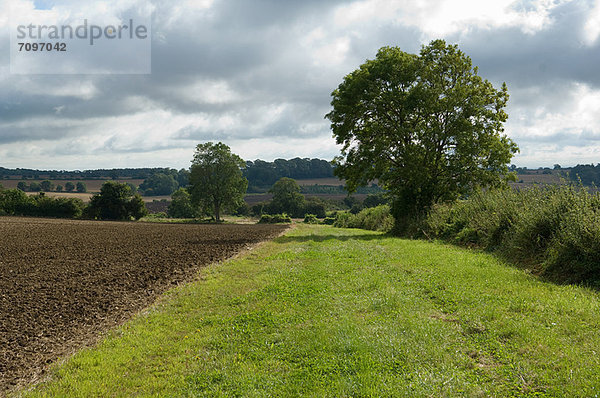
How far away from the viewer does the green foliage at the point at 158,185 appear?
581 ft

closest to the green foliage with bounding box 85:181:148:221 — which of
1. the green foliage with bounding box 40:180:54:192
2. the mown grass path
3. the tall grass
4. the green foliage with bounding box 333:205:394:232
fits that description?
the green foliage with bounding box 333:205:394:232

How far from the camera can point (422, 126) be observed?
28.0 m

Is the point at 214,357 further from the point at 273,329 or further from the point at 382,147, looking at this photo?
the point at 382,147

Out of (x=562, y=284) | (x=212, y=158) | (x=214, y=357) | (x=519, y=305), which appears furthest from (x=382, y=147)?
(x=212, y=158)

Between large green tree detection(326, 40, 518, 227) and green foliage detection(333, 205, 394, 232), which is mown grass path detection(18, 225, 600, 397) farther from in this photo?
green foliage detection(333, 205, 394, 232)

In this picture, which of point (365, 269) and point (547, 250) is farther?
point (365, 269)

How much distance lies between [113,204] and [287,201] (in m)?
52.6

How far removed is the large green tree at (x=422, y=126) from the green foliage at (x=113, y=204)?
53.7 meters

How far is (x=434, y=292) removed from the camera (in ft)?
29.8

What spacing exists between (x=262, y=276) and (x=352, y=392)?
802 cm

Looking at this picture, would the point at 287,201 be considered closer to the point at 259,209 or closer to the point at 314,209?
the point at 314,209

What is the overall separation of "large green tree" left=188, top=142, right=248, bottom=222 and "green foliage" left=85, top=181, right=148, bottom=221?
11.9 meters

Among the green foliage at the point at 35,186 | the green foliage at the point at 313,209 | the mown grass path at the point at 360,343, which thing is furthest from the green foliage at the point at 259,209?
the mown grass path at the point at 360,343

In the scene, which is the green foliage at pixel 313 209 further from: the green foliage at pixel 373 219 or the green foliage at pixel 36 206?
the green foliage at pixel 36 206
